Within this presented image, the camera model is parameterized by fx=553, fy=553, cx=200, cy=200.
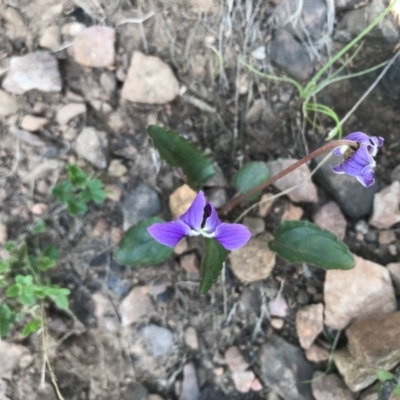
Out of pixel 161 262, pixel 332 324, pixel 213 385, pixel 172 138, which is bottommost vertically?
pixel 213 385

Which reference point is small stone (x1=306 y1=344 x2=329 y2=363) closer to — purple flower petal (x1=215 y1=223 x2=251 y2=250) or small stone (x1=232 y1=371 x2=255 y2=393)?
small stone (x1=232 y1=371 x2=255 y2=393)

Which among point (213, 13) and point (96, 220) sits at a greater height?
point (213, 13)

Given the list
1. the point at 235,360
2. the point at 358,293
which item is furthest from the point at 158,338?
the point at 358,293

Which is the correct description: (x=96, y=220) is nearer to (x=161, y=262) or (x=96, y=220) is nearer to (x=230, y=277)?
(x=161, y=262)

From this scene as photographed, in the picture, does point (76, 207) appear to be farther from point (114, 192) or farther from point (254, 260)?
point (254, 260)

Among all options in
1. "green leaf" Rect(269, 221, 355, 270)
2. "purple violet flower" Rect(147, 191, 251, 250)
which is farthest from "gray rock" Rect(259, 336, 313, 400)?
"purple violet flower" Rect(147, 191, 251, 250)

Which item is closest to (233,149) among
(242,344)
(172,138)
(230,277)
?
(172,138)

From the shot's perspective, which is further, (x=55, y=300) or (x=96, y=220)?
(x=96, y=220)
